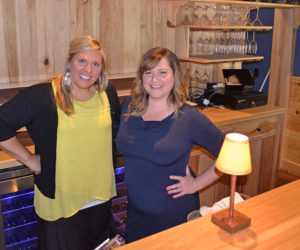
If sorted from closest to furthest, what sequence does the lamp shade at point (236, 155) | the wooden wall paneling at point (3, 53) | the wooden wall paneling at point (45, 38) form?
the lamp shade at point (236, 155) → the wooden wall paneling at point (3, 53) → the wooden wall paneling at point (45, 38)

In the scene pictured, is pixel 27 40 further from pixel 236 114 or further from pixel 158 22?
pixel 236 114

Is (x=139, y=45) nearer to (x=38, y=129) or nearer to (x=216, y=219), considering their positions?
(x=38, y=129)

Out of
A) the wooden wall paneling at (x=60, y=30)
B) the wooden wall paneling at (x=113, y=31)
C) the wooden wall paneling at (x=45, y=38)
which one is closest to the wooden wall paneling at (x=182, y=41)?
the wooden wall paneling at (x=113, y=31)

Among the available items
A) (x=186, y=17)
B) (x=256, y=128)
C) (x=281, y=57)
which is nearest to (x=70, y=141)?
(x=186, y=17)

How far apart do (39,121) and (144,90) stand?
0.57 m

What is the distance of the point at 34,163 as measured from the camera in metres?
2.08

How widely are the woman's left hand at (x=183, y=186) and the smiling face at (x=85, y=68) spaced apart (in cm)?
66

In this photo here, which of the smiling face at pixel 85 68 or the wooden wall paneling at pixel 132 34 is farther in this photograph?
the wooden wall paneling at pixel 132 34

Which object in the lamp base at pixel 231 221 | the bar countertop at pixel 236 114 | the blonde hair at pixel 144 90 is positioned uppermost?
the blonde hair at pixel 144 90

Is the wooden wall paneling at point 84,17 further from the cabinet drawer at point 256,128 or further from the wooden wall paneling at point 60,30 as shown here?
the cabinet drawer at point 256,128

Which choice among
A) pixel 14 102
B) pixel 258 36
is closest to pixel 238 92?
pixel 258 36

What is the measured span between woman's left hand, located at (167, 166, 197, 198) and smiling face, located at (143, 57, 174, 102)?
1.43 ft

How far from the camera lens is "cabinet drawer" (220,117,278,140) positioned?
3283mm

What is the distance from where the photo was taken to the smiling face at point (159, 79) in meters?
1.89
